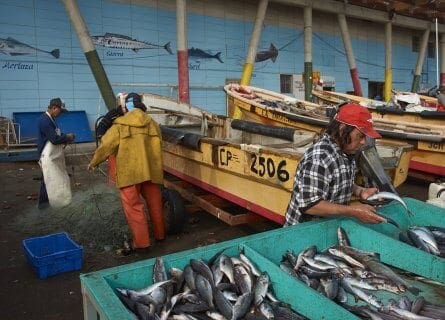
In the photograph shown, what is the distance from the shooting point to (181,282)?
87.4 inches

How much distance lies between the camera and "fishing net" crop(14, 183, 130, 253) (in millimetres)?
5627

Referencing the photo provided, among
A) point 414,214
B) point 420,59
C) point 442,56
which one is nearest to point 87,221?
point 414,214

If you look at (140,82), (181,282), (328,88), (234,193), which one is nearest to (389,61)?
(328,88)

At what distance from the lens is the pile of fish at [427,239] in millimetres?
2598

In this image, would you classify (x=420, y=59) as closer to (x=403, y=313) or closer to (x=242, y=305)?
(x=403, y=313)

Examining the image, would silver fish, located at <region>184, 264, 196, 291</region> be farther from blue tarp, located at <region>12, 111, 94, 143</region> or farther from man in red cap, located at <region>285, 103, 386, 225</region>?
blue tarp, located at <region>12, 111, 94, 143</region>

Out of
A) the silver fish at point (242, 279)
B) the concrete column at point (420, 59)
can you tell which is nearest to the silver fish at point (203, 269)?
the silver fish at point (242, 279)

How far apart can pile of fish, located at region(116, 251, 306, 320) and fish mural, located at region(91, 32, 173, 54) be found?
13.1 m

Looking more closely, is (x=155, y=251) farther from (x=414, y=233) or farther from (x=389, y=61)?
(x=389, y=61)

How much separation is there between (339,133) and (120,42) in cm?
1295

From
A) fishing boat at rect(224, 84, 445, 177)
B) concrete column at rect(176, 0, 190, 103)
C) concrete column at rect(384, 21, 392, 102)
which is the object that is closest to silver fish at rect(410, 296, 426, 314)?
fishing boat at rect(224, 84, 445, 177)

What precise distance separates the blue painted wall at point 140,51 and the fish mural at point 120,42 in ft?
0.39

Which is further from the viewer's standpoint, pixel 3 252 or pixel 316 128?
pixel 316 128

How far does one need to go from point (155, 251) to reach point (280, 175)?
204cm
